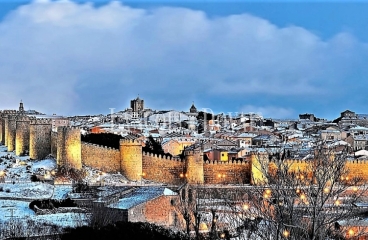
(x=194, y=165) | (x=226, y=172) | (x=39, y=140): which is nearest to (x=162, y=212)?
(x=194, y=165)

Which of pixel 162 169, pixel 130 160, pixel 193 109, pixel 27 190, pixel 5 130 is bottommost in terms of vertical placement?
pixel 27 190

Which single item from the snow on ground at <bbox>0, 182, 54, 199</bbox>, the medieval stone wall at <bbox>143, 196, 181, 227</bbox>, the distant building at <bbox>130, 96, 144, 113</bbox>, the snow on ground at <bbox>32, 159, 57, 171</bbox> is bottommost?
the medieval stone wall at <bbox>143, 196, 181, 227</bbox>

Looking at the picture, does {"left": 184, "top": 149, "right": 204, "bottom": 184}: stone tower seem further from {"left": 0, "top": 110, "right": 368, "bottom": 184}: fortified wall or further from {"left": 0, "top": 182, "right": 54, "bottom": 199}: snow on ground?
{"left": 0, "top": 182, "right": 54, "bottom": 199}: snow on ground

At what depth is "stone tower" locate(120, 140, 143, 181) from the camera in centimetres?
2695

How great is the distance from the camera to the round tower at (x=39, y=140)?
28.0 m

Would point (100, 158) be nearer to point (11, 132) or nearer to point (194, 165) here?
point (194, 165)

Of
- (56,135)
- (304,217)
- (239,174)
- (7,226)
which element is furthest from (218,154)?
(304,217)

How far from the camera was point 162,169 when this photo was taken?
27.7 meters

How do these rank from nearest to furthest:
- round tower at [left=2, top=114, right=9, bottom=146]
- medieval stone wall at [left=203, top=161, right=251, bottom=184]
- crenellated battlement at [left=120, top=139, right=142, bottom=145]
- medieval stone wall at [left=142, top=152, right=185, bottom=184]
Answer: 1. crenellated battlement at [left=120, top=139, right=142, bottom=145]
2. medieval stone wall at [left=142, top=152, right=185, bottom=184]
3. medieval stone wall at [left=203, top=161, right=251, bottom=184]
4. round tower at [left=2, top=114, right=9, bottom=146]

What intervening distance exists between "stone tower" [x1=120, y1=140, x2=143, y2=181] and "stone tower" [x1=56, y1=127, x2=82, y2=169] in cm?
175

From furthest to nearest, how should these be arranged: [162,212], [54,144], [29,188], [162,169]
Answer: [162,169], [54,144], [29,188], [162,212]

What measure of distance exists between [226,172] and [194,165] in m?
1.66

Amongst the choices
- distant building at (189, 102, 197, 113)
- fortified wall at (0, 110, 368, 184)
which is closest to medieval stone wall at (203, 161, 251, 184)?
fortified wall at (0, 110, 368, 184)

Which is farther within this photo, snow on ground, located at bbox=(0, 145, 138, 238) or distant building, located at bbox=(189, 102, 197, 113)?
distant building, located at bbox=(189, 102, 197, 113)
